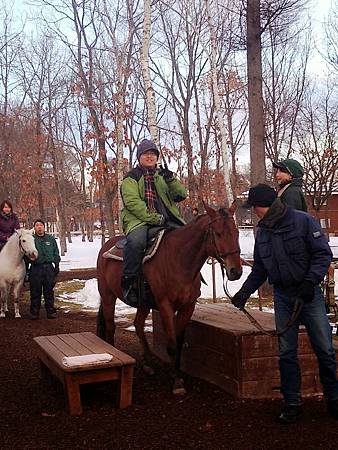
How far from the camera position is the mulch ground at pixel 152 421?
4.20 m

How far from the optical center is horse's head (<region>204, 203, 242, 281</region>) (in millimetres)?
5141

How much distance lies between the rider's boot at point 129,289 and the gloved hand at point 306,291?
7.42ft

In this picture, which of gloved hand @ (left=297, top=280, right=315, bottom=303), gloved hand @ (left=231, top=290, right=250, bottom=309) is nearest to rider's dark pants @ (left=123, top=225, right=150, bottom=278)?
gloved hand @ (left=231, top=290, right=250, bottom=309)

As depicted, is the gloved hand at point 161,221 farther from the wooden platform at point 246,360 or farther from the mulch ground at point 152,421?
the mulch ground at point 152,421

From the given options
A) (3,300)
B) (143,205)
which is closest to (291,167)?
(143,205)

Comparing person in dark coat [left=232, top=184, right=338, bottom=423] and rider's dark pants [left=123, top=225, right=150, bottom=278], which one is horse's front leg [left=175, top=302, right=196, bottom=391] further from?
person in dark coat [left=232, top=184, right=338, bottom=423]

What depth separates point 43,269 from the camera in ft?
37.9

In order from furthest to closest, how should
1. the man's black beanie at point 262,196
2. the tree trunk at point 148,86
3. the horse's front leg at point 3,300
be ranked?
the tree trunk at point 148,86 < the horse's front leg at point 3,300 < the man's black beanie at point 262,196

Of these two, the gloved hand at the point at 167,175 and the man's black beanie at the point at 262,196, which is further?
the gloved hand at the point at 167,175

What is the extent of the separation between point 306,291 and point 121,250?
119 inches

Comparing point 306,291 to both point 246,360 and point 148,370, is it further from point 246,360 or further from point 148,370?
point 148,370

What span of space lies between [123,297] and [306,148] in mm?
15927

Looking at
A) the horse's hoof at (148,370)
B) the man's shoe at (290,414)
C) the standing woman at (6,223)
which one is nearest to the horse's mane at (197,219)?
the horse's hoof at (148,370)

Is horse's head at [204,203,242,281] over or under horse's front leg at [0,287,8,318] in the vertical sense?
over
